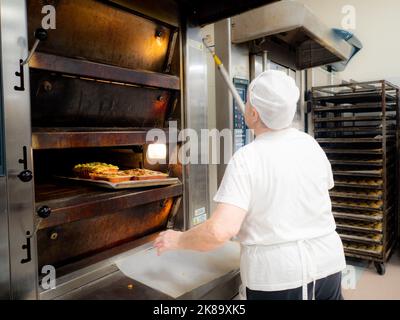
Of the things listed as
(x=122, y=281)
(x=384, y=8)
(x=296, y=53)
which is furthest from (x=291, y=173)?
(x=384, y=8)

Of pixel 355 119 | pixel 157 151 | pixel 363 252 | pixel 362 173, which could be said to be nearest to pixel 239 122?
pixel 157 151

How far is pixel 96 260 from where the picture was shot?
4.57 feet

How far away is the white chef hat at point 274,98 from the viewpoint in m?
1.17

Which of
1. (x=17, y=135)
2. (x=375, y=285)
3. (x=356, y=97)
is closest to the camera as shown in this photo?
(x=17, y=135)

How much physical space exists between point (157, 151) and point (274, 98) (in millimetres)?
818

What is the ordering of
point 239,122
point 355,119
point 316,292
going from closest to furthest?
point 316,292
point 239,122
point 355,119

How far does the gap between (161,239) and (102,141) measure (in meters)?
0.47

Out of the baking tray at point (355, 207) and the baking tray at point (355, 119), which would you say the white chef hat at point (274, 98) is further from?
the baking tray at point (355, 207)

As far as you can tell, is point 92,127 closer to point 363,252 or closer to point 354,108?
point 354,108

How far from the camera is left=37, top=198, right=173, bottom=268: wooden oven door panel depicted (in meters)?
1.25

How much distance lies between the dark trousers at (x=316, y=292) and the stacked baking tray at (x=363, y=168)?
7.11 feet

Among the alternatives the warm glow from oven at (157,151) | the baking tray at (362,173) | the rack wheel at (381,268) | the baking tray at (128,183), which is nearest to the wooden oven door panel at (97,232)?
the baking tray at (128,183)

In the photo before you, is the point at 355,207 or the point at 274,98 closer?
the point at 274,98

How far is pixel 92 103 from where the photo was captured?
1371mm
